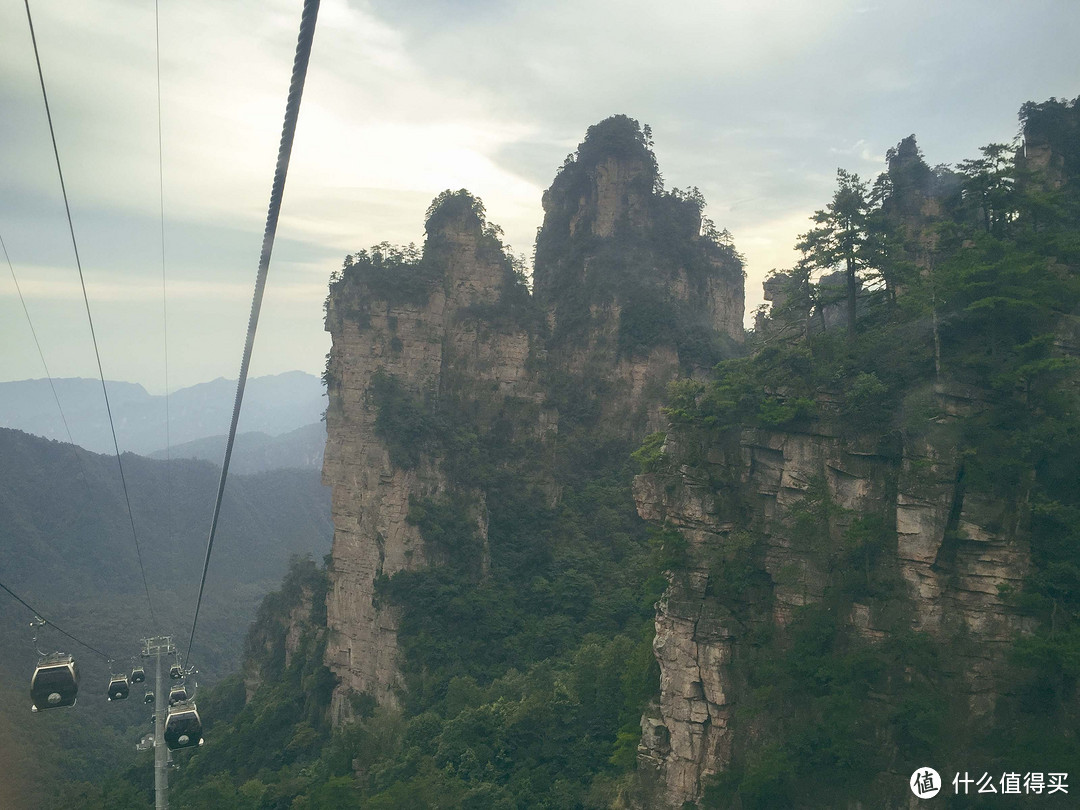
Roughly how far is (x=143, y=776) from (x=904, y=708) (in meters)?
35.1

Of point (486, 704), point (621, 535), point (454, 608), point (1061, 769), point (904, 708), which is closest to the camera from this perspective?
point (1061, 769)

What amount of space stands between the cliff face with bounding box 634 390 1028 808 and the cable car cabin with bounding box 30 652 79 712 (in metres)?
12.5

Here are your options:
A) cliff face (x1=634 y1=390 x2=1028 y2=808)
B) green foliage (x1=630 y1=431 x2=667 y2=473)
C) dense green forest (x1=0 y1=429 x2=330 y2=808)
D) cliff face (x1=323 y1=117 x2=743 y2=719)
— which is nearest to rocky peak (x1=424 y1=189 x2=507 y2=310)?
cliff face (x1=323 y1=117 x2=743 y2=719)

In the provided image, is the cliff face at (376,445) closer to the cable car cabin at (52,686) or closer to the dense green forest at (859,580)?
the dense green forest at (859,580)

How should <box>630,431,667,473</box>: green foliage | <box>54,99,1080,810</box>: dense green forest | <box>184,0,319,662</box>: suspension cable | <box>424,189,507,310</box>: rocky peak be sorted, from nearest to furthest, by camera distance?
<box>184,0,319,662</box>: suspension cable, <box>54,99,1080,810</box>: dense green forest, <box>630,431,667,473</box>: green foliage, <box>424,189,507,310</box>: rocky peak

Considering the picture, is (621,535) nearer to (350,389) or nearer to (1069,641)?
(350,389)

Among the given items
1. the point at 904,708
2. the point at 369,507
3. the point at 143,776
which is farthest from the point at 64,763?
the point at 904,708

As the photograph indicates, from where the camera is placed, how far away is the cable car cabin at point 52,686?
543 inches

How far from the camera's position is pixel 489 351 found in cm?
4253

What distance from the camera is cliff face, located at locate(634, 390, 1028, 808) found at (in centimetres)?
1543

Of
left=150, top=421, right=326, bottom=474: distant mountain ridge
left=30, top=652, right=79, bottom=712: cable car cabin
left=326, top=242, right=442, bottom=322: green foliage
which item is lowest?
left=30, top=652, right=79, bottom=712: cable car cabin

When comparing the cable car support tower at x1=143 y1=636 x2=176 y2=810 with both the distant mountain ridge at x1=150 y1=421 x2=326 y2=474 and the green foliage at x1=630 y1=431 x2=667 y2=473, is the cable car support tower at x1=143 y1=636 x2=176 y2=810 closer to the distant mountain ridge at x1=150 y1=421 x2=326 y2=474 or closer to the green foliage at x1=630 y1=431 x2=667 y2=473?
the green foliage at x1=630 y1=431 x2=667 y2=473

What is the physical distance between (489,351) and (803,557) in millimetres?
27669

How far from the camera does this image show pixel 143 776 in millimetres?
35438
